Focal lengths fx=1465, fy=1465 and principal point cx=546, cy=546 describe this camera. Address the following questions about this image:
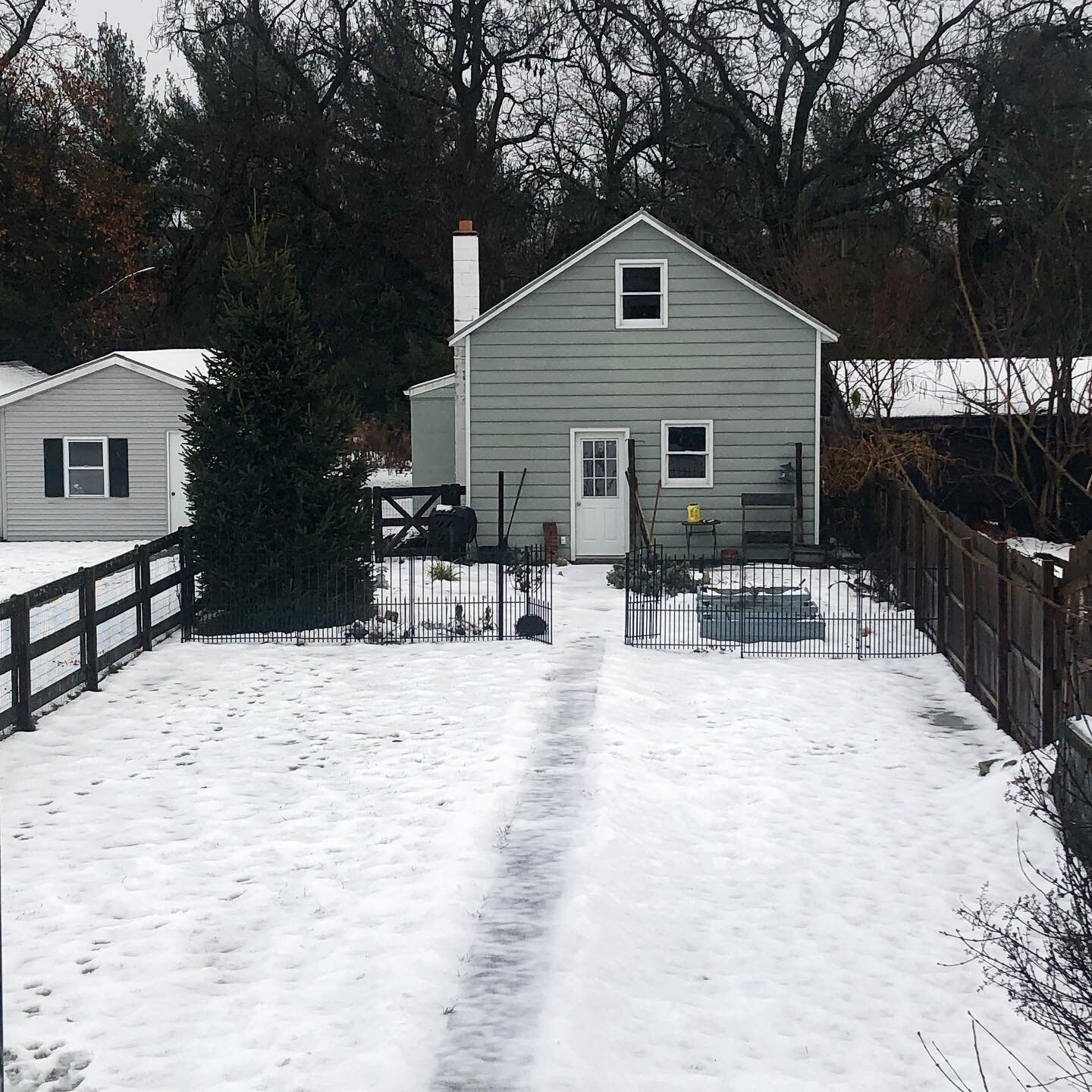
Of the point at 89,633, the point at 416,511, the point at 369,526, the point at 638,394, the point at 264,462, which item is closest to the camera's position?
the point at 89,633

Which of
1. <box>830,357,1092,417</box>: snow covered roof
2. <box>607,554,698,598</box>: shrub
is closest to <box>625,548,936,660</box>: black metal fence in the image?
<box>607,554,698,598</box>: shrub

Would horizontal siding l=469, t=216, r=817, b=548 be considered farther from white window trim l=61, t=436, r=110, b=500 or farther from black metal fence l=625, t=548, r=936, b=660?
white window trim l=61, t=436, r=110, b=500

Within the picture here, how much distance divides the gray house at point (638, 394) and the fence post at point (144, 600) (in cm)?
876

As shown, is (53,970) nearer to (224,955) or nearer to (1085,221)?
(224,955)

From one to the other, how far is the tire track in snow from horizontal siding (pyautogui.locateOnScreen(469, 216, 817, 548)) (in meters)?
12.3

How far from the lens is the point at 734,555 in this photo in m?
24.5

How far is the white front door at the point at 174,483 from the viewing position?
2891cm

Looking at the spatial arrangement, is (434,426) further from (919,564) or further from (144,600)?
(919,564)

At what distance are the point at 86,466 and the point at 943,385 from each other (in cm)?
1676

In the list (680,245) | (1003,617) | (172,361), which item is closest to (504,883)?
(1003,617)

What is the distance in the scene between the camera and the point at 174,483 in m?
29.0

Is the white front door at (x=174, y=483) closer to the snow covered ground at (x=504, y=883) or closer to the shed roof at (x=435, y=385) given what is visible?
the shed roof at (x=435, y=385)

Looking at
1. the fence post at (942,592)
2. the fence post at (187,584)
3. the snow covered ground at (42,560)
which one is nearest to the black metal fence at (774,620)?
the fence post at (942,592)

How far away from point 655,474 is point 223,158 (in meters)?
23.3
